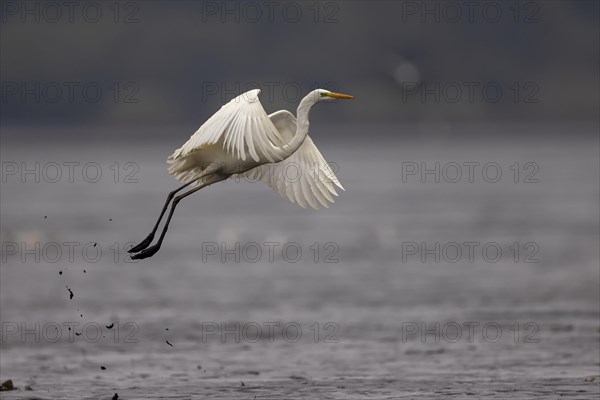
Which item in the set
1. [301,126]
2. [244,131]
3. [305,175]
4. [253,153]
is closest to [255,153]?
[253,153]

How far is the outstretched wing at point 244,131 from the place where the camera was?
16.3 metres

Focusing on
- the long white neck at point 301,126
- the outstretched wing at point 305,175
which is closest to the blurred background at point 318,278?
the outstretched wing at point 305,175

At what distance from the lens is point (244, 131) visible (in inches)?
641

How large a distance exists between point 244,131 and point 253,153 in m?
0.27

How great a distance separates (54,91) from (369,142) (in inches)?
2363

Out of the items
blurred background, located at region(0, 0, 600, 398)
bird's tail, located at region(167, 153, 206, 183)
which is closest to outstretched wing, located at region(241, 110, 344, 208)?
bird's tail, located at region(167, 153, 206, 183)

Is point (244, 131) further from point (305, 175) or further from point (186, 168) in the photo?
point (305, 175)

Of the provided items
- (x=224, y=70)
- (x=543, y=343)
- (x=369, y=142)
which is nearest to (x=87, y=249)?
(x=543, y=343)

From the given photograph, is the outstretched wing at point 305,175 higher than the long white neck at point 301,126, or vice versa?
the long white neck at point 301,126

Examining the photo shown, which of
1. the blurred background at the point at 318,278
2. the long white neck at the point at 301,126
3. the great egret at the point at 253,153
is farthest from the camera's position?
the blurred background at the point at 318,278

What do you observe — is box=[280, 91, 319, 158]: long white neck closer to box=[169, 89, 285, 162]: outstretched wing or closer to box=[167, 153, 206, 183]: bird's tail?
box=[169, 89, 285, 162]: outstretched wing

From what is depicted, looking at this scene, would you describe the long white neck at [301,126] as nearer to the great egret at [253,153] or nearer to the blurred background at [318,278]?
the great egret at [253,153]

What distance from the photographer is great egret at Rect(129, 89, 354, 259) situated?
53.8ft

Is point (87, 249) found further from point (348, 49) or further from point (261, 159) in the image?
point (348, 49)
